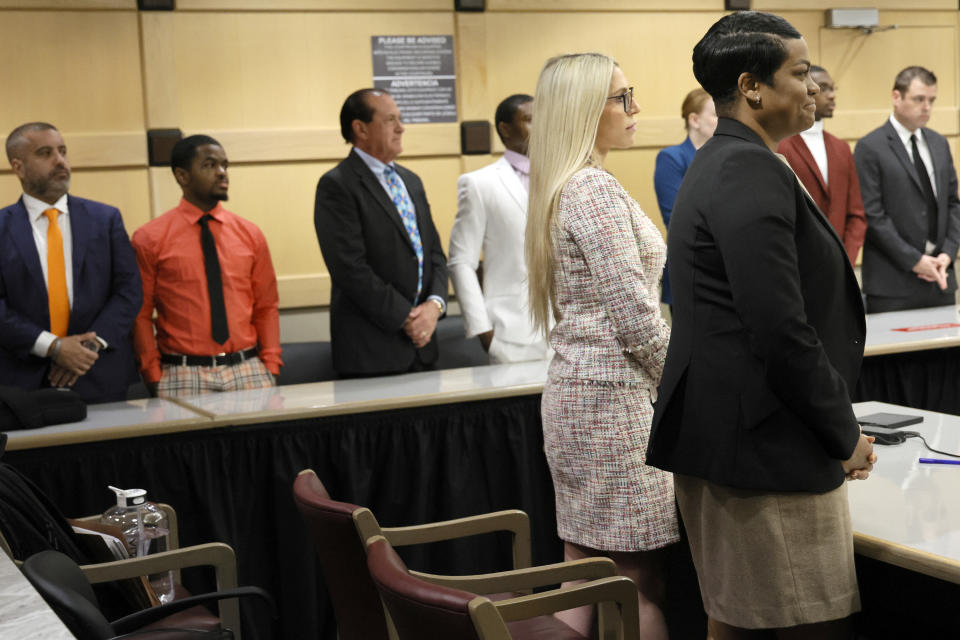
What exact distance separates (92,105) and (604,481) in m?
3.50

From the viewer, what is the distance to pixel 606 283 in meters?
2.27

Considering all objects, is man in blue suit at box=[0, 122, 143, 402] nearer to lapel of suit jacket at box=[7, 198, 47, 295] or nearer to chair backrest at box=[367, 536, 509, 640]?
lapel of suit jacket at box=[7, 198, 47, 295]

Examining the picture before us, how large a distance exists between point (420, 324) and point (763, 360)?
236cm

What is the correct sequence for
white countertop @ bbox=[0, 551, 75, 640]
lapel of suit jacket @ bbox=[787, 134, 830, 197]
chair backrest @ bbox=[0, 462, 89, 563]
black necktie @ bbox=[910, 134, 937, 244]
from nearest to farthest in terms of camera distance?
white countertop @ bbox=[0, 551, 75, 640]
chair backrest @ bbox=[0, 462, 89, 563]
lapel of suit jacket @ bbox=[787, 134, 830, 197]
black necktie @ bbox=[910, 134, 937, 244]

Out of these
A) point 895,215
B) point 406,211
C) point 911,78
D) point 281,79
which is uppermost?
point 281,79

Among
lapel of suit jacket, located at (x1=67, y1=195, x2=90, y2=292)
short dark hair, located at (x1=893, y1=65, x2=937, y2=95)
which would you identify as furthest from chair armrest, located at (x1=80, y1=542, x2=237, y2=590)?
short dark hair, located at (x1=893, y1=65, x2=937, y2=95)

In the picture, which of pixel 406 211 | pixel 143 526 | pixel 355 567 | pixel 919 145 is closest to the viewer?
pixel 355 567

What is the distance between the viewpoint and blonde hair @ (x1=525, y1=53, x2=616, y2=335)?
93.1 inches

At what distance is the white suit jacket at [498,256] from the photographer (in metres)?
4.20

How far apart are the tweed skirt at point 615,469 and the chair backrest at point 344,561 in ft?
1.75

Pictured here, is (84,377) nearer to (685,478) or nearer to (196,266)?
(196,266)

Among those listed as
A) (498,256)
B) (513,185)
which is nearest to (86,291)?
(498,256)

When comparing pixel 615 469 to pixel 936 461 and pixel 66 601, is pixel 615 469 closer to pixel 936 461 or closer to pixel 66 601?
pixel 936 461

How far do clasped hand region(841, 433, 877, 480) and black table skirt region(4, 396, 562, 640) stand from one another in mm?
1605
